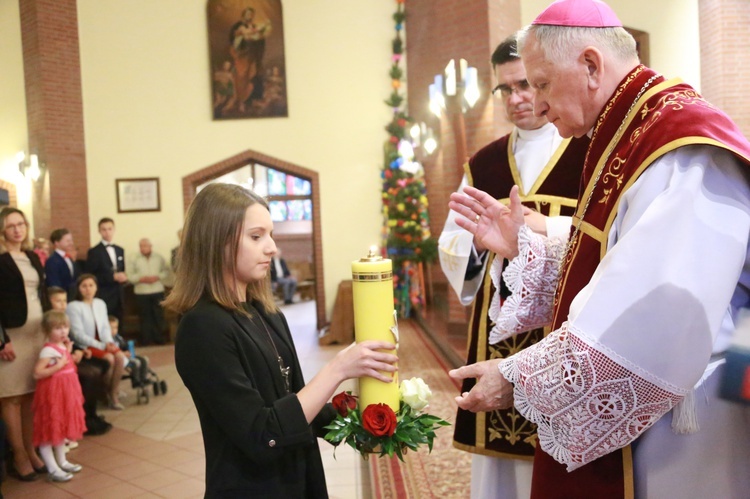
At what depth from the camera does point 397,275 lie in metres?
10.3

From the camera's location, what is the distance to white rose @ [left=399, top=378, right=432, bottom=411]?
4.98 ft

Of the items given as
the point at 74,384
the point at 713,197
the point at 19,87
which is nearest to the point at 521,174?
the point at 713,197

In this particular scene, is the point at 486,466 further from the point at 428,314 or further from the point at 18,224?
the point at 428,314

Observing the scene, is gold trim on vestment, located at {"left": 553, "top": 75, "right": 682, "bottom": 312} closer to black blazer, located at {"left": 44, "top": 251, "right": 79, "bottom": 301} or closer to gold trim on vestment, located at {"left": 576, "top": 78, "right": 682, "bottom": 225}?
gold trim on vestment, located at {"left": 576, "top": 78, "right": 682, "bottom": 225}

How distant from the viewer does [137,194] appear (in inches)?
412

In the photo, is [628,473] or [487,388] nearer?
[628,473]

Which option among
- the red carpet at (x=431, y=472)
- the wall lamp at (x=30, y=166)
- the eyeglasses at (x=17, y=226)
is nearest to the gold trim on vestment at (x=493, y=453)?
the red carpet at (x=431, y=472)

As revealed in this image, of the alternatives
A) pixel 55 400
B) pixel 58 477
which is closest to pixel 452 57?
pixel 55 400

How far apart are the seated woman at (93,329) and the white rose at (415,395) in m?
4.86

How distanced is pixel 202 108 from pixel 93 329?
18.0ft

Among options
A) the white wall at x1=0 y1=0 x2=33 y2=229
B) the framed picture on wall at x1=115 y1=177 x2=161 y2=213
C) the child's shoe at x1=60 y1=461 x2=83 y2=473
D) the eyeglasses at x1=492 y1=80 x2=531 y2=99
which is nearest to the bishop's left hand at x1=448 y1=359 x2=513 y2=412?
the eyeglasses at x1=492 y1=80 x2=531 y2=99

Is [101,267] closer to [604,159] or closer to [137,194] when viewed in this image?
[137,194]

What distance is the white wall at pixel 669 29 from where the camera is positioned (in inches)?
352

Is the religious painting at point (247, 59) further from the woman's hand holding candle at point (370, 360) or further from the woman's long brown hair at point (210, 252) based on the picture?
the woman's hand holding candle at point (370, 360)
